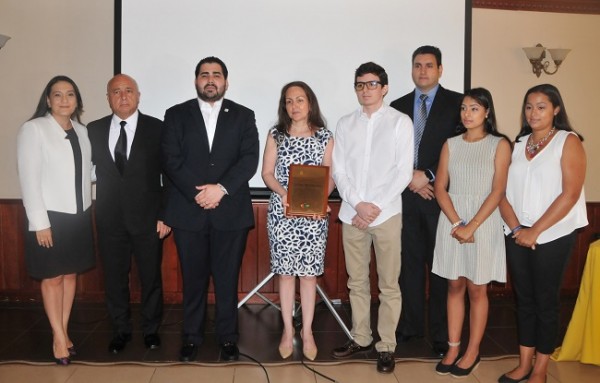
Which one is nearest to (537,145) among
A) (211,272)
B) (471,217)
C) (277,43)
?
(471,217)

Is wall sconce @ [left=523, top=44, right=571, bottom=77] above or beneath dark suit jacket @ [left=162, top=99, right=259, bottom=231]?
above

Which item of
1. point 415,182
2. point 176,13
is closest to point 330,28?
point 176,13

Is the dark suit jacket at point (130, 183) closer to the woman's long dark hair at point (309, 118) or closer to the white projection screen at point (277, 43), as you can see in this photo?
the woman's long dark hair at point (309, 118)

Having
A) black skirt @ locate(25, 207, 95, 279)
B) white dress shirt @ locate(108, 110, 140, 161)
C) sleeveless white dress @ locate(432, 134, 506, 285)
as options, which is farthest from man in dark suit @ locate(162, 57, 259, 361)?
sleeveless white dress @ locate(432, 134, 506, 285)

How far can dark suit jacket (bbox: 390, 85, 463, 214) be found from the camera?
3225mm

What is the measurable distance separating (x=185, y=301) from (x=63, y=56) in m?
2.57

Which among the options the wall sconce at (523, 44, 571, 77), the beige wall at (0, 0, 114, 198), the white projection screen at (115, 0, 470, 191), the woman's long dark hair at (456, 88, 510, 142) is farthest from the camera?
the wall sconce at (523, 44, 571, 77)

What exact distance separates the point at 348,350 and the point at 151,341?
1.29m

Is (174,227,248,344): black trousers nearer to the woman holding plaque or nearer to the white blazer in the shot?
the woman holding plaque

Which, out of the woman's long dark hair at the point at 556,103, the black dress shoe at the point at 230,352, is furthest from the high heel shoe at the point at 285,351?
the woman's long dark hair at the point at 556,103

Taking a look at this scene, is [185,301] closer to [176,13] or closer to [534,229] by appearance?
[534,229]

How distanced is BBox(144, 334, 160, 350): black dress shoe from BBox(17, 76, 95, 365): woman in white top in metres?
0.47

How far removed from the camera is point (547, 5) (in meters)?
4.62

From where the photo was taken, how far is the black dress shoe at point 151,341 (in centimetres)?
331
